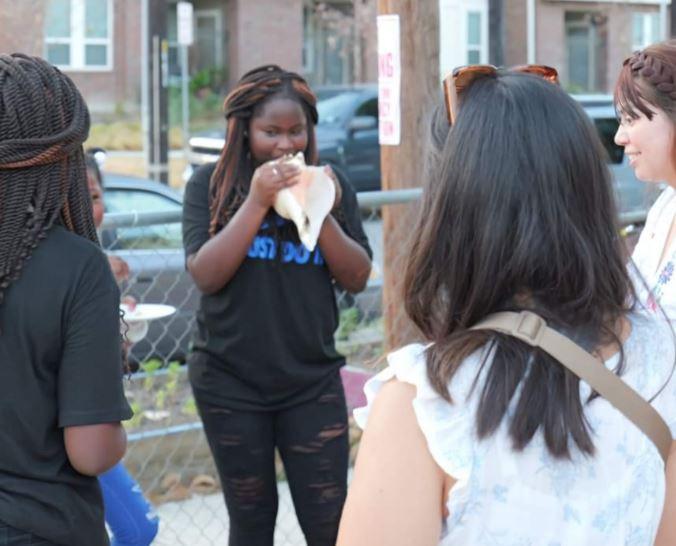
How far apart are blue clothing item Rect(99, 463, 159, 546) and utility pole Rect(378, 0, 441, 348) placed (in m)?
2.19

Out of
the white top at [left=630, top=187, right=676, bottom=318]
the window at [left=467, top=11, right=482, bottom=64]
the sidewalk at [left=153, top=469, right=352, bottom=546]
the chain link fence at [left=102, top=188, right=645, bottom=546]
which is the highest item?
the window at [left=467, top=11, right=482, bottom=64]

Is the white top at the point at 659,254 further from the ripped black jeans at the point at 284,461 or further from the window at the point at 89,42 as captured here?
the window at the point at 89,42

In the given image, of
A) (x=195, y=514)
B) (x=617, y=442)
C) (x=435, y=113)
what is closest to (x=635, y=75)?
(x=435, y=113)

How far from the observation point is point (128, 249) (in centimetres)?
704

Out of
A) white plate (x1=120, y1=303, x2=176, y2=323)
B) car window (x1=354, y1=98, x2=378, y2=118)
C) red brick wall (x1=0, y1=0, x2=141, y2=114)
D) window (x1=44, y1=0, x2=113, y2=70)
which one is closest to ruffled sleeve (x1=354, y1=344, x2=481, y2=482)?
white plate (x1=120, y1=303, x2=176, y2=323)

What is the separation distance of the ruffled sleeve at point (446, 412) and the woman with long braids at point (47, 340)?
768 mm

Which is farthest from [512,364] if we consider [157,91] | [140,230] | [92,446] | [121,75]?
[121,75]

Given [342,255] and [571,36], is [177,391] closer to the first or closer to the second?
[342,255]

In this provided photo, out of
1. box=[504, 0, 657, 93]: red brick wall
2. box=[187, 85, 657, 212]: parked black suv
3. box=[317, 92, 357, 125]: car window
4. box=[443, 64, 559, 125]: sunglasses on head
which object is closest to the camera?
box=[443, 64, 559, 125]: sunglasses on head

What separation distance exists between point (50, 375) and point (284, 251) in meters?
1.56

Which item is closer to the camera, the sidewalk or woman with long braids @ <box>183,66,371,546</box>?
woman with long braids @ <box>183,66,371,546</box>

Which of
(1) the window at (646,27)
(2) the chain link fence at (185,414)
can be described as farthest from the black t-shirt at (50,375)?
(1) the window at (646,27)

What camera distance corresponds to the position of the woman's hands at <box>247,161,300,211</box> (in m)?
3.81

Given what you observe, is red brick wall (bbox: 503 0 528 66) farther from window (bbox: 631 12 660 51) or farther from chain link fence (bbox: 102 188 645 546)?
chain link fence (bbox: 102 188 645 546)
